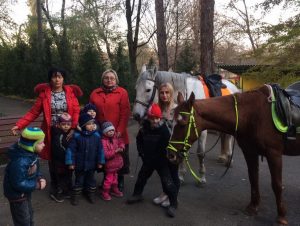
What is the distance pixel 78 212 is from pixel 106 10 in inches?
872

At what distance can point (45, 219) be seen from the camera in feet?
13.6

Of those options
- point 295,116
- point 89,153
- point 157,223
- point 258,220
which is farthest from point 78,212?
point 295,116

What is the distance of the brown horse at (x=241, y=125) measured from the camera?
3613mm

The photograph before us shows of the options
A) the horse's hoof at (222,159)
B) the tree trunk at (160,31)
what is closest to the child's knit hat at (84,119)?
the horse's hoof at (222,159)

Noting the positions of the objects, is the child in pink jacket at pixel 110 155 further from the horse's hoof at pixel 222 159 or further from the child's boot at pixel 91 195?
the horse's hoof at pixel 222 159

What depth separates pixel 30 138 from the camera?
3127 mm

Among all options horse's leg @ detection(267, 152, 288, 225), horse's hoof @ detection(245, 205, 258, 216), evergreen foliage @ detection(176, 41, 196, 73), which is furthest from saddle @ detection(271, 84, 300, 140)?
evergreen foliage @ detection(176, 41, 196, 73)

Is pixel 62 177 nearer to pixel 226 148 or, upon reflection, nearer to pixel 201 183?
pixel 201 183

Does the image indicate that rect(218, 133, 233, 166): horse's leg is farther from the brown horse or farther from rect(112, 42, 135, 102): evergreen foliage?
rect(112, 42, 135, 102): evergreen foliage

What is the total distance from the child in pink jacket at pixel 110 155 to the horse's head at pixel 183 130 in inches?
47.3

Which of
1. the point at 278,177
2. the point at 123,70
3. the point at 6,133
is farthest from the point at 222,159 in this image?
the point at 123,70

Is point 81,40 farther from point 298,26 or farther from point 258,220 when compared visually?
point 258,220

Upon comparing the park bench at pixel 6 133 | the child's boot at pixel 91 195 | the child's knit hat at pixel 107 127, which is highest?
the child's knit hat at pixel 107 127

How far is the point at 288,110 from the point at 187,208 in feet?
5.95
